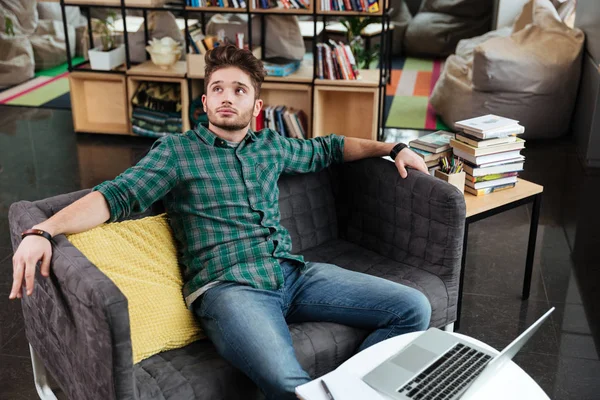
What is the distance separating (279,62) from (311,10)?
0.47m

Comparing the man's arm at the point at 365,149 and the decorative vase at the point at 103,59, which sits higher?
the man's arm at the point at 365,149

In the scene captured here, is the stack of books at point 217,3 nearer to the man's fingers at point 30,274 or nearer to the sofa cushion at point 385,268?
the sofa cushion at point 385,268

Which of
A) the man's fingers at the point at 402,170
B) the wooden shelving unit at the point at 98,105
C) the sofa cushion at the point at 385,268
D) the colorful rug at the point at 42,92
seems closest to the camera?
the sofa cushion at the point at 385,268

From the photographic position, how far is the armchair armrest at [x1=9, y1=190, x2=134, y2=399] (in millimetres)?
1676

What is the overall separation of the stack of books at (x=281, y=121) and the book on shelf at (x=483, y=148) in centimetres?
213

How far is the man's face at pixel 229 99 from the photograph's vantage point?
225cm

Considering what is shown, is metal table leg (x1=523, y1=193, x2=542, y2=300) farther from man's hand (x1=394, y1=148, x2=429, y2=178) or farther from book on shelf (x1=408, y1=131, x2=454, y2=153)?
man's hand (x1=394, y1=148, x2=429, y2=178)

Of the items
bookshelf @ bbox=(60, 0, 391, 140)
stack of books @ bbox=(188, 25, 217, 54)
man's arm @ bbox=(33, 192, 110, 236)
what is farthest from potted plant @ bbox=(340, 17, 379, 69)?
man's arm @ bbox=(33, 192, 110, 236)

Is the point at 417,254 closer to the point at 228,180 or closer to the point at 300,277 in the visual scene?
the point at 300,277

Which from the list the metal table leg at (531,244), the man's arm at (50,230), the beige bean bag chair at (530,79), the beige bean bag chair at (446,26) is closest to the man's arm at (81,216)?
the man's arm at (50,230)

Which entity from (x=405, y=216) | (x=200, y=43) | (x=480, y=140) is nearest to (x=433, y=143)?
(x=480, y=140)

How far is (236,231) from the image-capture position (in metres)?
2.20

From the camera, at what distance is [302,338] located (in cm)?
211

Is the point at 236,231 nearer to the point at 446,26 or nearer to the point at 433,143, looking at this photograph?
the point at 433,143
